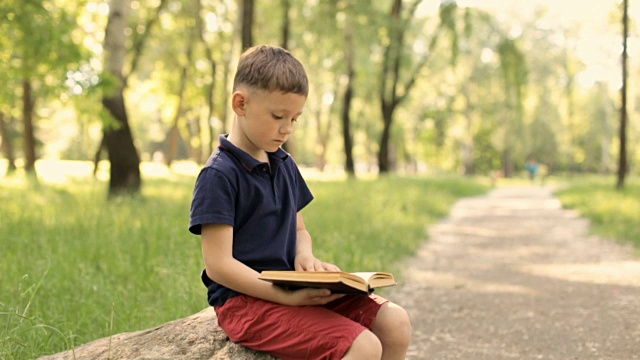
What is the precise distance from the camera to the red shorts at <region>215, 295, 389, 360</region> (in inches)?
97.8

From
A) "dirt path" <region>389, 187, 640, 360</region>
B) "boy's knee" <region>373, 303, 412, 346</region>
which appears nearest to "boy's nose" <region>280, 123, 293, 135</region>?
"boy's knee" <region>373, 303, 412, 346</region>

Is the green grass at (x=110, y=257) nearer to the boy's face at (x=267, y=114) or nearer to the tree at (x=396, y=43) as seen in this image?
the boy's face at (x=267, y=114)

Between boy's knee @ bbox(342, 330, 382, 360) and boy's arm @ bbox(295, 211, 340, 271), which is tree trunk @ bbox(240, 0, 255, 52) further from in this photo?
boy's knee @ bbox(342, 330, 382, 360)

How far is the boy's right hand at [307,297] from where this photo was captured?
8.29 feet

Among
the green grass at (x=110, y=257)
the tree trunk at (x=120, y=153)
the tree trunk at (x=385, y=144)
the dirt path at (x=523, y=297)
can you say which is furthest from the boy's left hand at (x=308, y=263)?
the tree trunk at (x=385, y=144)

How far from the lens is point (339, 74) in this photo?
3738cm

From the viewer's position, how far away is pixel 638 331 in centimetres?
506

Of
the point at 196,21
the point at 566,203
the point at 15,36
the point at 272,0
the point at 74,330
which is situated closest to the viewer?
the point at 74,330

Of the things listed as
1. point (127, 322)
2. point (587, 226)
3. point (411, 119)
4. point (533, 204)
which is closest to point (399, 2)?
point (533, 204)

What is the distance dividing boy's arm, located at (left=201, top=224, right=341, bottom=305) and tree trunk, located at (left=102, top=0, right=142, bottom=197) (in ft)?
32.6

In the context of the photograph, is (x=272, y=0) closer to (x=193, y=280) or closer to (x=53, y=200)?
(x=53, y=200)

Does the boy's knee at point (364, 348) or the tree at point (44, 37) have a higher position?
the tree at point (44, 37)

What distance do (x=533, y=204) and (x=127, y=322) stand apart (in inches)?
715

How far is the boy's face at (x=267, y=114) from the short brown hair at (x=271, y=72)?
0.03 meters
